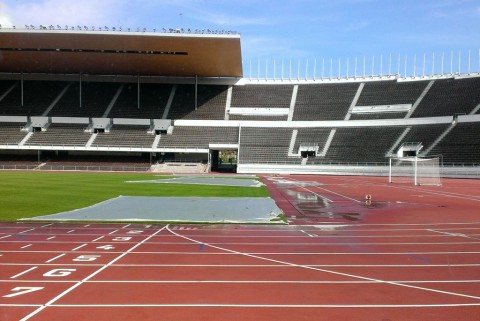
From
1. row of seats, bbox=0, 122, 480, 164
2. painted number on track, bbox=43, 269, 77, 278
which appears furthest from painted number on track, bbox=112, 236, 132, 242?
row of seats, bbox=0, 122, 480, 164

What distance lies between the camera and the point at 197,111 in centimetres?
5847

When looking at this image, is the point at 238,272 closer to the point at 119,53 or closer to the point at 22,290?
the point at 22,290

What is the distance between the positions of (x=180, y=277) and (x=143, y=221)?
615 cm

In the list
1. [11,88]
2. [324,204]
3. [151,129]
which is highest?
[11,88]

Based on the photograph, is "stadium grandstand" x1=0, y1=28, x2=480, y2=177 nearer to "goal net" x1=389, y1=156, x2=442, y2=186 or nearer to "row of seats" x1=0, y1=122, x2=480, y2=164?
"row of seats" x1=0, y1=122, x2=480, y2=164

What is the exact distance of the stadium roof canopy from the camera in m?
43.6

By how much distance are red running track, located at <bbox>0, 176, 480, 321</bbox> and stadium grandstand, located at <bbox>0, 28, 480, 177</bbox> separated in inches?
1413

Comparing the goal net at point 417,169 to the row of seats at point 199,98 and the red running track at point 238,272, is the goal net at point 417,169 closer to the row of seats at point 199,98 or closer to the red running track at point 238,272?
the row of seats at point 199,98

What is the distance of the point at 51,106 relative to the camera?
5753 centimetres

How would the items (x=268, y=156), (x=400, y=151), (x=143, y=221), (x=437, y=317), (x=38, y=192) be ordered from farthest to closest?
1. (x=268, y=156)
2. (x=400, y=151)
3. (x=38, y=192)
4. (x=143, y=221)
5. (x=437, y=317)

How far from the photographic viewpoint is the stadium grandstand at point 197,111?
4666 cm

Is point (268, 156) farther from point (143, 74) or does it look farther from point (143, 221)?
point (143, 221)

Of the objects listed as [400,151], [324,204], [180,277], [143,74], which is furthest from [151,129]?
[180,277]

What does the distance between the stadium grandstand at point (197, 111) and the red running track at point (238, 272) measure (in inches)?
1413
